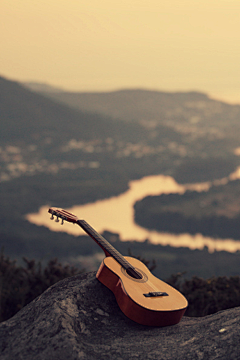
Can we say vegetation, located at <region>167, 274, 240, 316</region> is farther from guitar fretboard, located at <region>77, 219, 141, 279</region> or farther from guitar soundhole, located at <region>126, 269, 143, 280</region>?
guitar fretboard, located at <region>77, 219, 141, 279</region>

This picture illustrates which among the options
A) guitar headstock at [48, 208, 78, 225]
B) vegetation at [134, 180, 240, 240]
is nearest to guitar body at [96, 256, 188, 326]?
guitar headstock at [48, 208, 78, 225]

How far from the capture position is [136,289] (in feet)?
20.4

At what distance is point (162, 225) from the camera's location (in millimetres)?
76938

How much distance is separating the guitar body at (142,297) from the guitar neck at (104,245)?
0.08 meters

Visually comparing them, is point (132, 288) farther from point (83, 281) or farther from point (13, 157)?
point (13, 157)

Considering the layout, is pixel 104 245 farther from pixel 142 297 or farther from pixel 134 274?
pixel 142 297

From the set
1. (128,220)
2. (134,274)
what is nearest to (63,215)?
(134,274)

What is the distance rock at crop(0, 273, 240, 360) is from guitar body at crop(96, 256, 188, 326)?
15 centimetres

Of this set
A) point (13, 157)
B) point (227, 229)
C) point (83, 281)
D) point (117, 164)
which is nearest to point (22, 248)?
point (227, 229)

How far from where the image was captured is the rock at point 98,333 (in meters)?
4.91

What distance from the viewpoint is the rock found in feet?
16.1

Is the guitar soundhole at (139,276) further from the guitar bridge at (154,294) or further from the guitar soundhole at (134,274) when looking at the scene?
the guitar bridge at (154,294)

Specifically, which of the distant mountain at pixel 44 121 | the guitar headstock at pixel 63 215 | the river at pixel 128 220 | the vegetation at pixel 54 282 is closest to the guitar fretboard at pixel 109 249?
the guitar headstock at pixel 63 215

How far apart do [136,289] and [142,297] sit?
0.23 m
